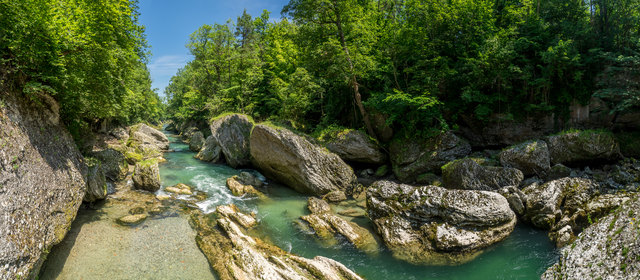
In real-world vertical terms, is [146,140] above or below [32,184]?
above

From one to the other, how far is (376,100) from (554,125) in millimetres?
11022

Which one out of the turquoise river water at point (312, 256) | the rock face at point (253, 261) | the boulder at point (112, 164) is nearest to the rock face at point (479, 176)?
the turquoise river water at point (312, 256)

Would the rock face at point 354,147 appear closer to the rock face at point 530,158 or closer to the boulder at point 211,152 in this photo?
the rock face at point 530,158

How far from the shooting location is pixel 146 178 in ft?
47.5

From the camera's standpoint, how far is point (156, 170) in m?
15.0

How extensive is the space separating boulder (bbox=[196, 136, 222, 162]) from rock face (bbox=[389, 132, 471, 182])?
16186 millimetres

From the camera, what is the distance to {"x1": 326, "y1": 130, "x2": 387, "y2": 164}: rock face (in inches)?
676

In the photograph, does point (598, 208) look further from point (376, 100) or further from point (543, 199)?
point (376, 100)

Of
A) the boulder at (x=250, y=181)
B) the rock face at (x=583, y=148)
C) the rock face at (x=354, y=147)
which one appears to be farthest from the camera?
the rock face at (x=354, y=147)

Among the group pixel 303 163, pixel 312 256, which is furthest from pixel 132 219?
pixel 303 163

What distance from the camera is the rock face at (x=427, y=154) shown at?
52.5 feet

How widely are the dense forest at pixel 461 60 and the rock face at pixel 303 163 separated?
4328 millimetres

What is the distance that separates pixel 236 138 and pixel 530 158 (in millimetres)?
20105

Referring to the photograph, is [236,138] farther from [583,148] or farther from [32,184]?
[583,148]
